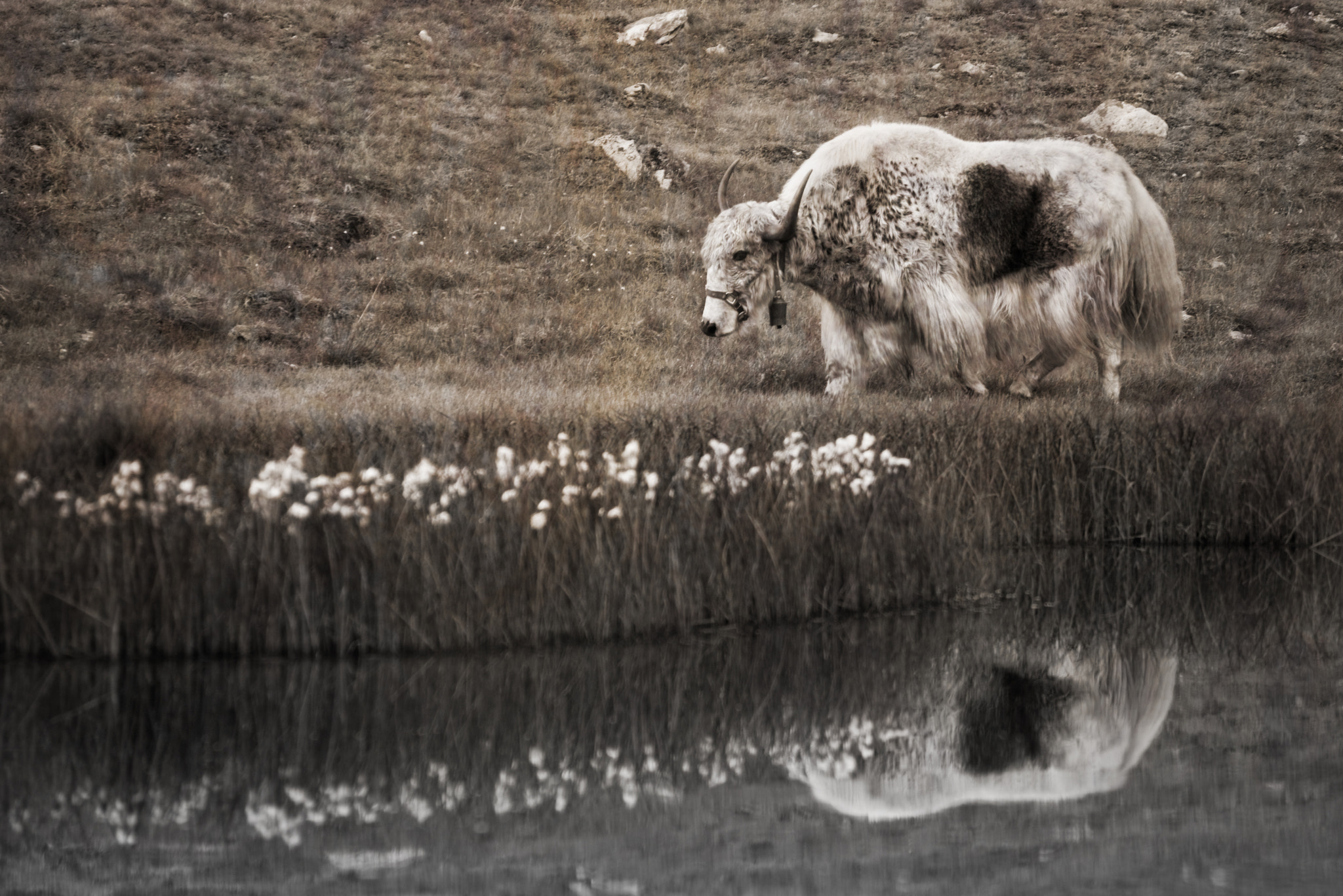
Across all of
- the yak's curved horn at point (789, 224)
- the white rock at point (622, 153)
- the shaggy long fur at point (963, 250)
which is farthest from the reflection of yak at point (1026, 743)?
the white rock at point (622, 153)

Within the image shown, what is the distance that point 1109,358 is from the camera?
29.9 ft

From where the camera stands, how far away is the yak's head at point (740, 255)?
29.5 ft

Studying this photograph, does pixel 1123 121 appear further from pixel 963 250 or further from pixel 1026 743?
pixel 1026 743

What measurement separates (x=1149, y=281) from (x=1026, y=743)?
6068 mm

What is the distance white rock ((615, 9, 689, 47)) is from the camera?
16875 millimetres

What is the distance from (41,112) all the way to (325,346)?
17.1 feet

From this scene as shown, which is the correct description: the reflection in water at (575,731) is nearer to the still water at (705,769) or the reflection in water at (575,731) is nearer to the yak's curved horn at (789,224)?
the still water at (705,769)

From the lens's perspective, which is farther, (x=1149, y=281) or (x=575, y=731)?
(x=1149, y=281)

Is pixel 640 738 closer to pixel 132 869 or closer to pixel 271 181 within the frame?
pixel 132 869

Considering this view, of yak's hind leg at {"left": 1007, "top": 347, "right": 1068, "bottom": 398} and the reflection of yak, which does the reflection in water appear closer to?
the reflection of yak

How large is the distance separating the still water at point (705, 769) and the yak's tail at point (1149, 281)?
447 centimetres

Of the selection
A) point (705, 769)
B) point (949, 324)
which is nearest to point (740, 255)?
point (949, 324)

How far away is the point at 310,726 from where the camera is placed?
378 cm

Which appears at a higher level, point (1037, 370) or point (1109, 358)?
point (1109, 358)
